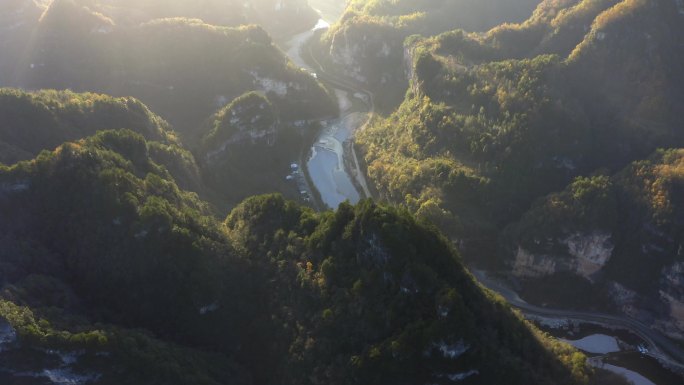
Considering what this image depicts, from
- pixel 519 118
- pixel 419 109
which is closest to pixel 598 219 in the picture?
pixel 519 118

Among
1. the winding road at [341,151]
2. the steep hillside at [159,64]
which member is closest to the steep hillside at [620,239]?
the winding road at [341,151]

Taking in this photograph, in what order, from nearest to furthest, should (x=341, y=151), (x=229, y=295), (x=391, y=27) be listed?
1. (x=229, y=295)
2. (x=341, y=151)
3. (x=391, y=27)

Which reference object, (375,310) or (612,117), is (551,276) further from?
(375,310)

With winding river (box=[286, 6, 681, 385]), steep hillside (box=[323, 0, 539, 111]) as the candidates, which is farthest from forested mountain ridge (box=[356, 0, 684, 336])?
steep hillside (box=[323, 0, 539, 111])

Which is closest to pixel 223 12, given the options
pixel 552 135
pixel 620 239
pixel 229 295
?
pixel 552 135

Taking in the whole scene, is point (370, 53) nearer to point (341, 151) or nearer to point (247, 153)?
point (341, 151)

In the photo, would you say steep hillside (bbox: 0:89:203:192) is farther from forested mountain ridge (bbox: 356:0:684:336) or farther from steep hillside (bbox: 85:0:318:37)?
steep hillside (bbox: 85:0:318:37)

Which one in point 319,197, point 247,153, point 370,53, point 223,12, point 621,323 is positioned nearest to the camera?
point 621,323
